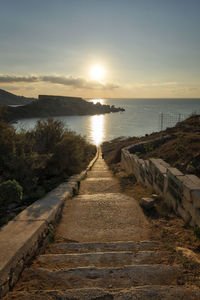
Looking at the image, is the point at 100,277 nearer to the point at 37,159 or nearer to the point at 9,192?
the point at 9,192

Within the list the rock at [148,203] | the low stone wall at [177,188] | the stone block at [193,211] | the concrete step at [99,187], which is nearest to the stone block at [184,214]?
the low stone wall at [177,188]

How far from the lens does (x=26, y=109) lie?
103m

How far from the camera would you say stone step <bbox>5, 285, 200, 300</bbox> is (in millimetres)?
2125

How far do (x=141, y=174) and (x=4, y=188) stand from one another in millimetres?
5313

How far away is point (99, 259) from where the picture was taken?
9.93ft

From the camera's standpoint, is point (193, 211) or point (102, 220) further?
point (102, 220)

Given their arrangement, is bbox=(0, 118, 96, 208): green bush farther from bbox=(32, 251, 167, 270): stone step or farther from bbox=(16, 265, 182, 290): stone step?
bbox=(16, 265, 182, 290): stone step

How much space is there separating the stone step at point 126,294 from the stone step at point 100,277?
0.19 m

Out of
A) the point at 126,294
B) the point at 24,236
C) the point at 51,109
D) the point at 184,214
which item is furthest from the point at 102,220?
the point at 51,109

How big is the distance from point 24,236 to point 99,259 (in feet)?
4.24

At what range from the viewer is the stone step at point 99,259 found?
2918 mm

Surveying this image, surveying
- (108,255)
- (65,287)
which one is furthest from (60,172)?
(65,287)

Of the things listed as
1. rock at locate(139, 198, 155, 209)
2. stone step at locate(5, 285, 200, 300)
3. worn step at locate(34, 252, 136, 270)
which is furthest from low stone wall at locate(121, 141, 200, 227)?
stone step at locate(5, 285, 200, 300)

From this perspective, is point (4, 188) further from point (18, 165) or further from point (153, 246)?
point (153, 246)
